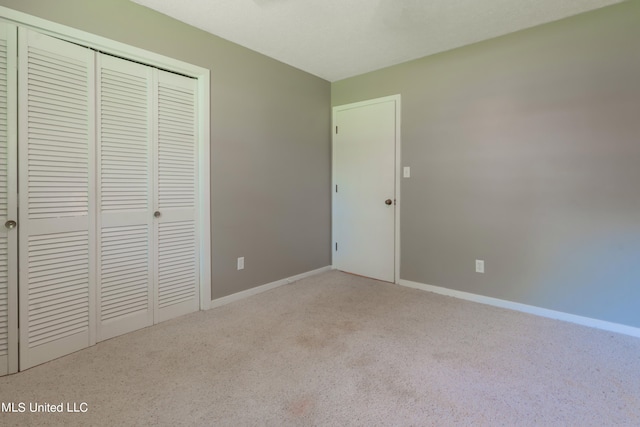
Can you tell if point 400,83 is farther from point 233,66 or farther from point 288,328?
point 288,328

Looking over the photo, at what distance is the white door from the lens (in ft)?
11.2

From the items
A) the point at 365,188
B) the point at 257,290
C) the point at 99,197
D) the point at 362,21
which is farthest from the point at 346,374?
the point at 362,21

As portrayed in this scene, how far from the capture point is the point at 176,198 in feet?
8.25

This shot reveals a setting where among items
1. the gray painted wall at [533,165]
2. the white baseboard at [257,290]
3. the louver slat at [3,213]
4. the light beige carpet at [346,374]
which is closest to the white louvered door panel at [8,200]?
the louver slat at [3,213]

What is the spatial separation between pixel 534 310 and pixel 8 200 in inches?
146

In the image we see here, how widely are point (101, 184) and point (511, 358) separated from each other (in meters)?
2.87

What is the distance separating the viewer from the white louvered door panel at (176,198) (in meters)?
2.42

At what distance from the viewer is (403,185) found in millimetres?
3301

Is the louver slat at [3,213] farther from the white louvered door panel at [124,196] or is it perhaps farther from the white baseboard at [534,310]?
the white baseboard at [534,310]

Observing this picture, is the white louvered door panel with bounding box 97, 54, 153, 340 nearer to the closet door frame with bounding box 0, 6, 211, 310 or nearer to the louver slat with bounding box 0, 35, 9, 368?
the closet door frame with bounding box 0, 6, 211, 310

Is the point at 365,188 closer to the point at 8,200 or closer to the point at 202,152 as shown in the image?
the point at 202,152

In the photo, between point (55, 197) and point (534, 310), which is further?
point (534, 310)

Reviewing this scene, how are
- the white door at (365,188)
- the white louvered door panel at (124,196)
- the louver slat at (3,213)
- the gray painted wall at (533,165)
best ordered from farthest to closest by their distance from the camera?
the white door at (365,188) < the gray painted wall at (533,165) < the white louvered door panel at (124,196) < the louver slat at (3,213)

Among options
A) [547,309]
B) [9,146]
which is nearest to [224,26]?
[9,146]
